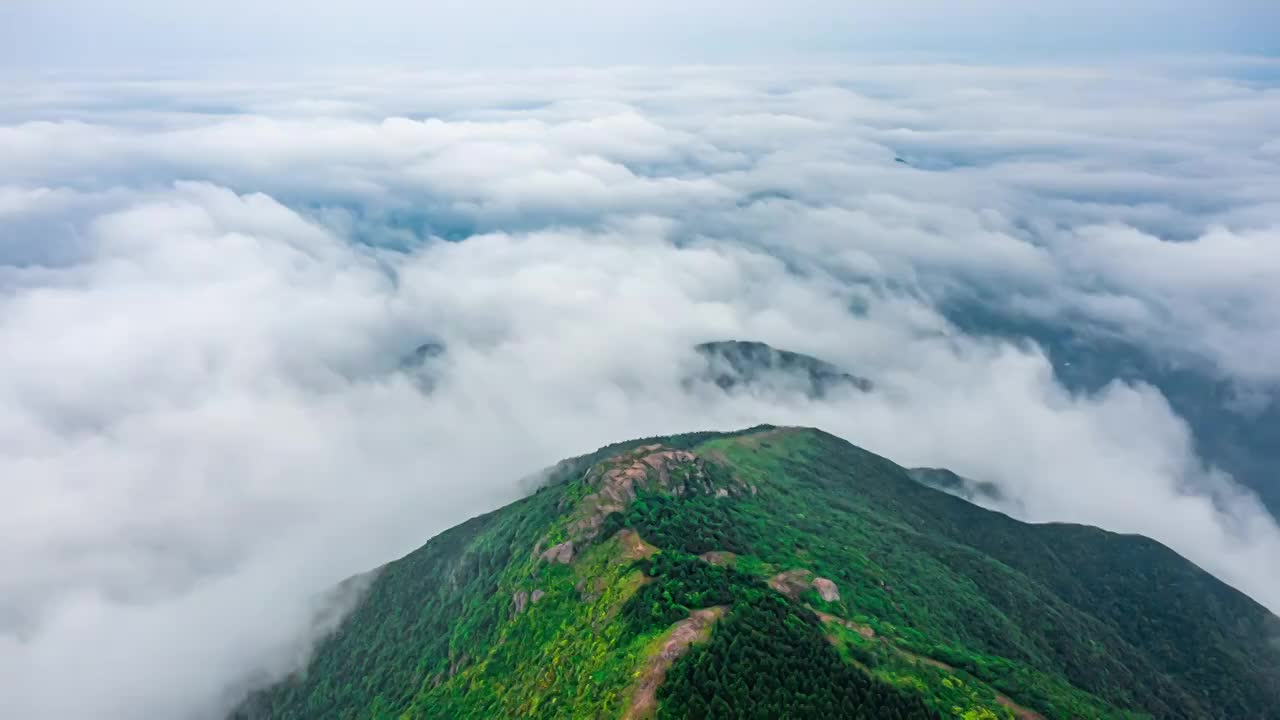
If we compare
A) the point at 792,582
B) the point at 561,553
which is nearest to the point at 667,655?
the point at 792,582

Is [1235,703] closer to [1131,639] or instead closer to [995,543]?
[1131,639]

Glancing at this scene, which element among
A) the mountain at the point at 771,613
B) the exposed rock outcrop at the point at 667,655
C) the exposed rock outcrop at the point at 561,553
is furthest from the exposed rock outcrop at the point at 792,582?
the exposed rock outcrop at the point at 561,553

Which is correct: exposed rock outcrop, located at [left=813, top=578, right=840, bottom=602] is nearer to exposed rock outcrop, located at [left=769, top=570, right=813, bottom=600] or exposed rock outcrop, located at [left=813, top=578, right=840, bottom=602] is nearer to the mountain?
the mountain

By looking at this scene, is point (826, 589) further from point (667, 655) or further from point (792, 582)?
point (667, 655)

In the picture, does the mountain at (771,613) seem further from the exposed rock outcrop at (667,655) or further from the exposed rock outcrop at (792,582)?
the exposed rock outcrop at (792,582)

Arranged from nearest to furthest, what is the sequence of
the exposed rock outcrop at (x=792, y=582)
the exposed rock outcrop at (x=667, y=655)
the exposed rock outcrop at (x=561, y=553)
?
the exposed rock outcrop at (x=667, y=655)
the exposed rock outcrop at (x=792, y=582)
the exposed rock outcrop at (x=561, y=553)

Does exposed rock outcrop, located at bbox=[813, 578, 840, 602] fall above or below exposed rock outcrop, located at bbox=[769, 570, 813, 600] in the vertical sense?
below

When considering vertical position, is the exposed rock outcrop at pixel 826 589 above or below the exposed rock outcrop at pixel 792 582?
below

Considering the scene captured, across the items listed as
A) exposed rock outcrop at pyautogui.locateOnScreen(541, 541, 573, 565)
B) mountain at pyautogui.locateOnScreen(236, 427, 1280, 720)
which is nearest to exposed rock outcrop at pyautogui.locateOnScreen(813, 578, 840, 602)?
mountain at pyautogui.locateOnScreen(236, 427, 1280, 720)
